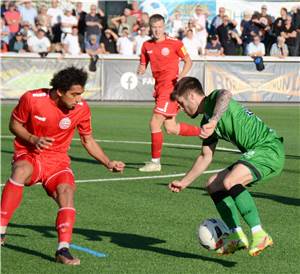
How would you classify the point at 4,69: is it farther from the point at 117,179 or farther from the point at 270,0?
the point at 117,179

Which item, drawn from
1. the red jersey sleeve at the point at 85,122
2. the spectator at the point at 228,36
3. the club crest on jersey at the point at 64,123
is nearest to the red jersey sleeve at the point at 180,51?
the red jersey sleeve at the point at 85,122

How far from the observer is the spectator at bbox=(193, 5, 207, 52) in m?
31.5

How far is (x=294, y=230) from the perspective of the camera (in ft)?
34.2

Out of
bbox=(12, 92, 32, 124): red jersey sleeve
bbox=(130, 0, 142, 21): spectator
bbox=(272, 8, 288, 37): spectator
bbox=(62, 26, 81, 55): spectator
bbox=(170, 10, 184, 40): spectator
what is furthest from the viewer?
bbox=(130, 0, 142, 21): spectator

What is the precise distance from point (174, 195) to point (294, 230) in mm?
2893

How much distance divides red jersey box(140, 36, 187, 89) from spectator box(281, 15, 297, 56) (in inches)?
618

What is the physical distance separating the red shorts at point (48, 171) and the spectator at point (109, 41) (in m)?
22.4

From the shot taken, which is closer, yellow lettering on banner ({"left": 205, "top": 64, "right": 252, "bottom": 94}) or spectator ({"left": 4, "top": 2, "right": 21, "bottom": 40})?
spectator ({"left": 4, "top": 2, "right": 21, "bottom": 40})

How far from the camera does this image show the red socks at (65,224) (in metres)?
8.66

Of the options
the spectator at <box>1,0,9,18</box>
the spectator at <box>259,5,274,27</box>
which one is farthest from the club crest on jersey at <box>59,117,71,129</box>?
the spectator at <box>259,5,274,27</box>

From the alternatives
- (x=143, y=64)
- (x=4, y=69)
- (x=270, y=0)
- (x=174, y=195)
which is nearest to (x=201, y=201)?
(x=174, y=195)

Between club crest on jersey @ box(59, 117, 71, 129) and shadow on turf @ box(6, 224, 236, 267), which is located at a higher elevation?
club crest on jersey @ box(59, 117, 71, 129)

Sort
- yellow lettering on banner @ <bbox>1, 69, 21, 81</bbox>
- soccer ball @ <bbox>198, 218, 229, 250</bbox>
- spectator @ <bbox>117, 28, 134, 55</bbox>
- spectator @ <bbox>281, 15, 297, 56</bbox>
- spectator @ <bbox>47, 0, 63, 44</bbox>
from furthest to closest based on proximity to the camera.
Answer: spectator @ <bbox>281, 15, 297, 56</bbox> → spectator @ <bbox>47, 0, 63, 44</bbox> → spectator @ <bbox>117, 28, 134, 55</bbox> → yellow lettering on banner @ <bbox>1, 69, 21, 81</bbox> → soccer ball @ <bbox>198, 218, 229, 250</bbox>

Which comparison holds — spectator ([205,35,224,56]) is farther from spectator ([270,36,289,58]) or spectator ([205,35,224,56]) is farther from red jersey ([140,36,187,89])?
red jersey ([140,36,187,89])
